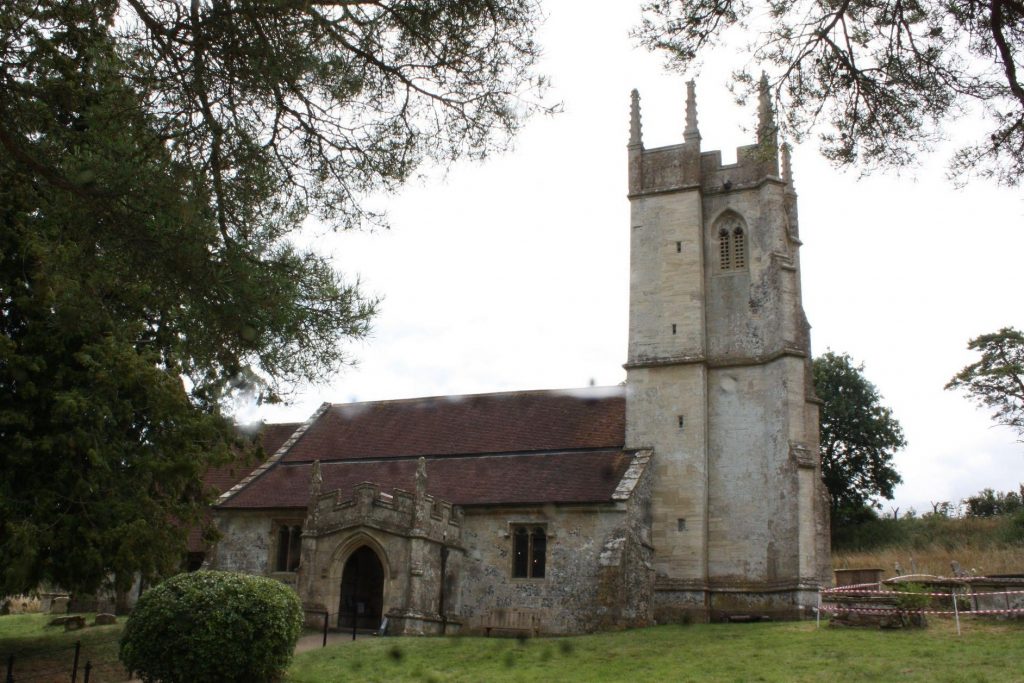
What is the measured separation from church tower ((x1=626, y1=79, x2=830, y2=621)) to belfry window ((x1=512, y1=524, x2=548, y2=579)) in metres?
3.30

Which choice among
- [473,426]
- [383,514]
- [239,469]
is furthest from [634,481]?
[239,469]

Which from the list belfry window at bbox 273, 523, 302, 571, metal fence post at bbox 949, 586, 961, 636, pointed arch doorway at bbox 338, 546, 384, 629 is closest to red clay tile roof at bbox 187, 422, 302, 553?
belfry window at bbox 273, 523, 302, 571

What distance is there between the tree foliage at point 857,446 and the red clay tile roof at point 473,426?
67.2 feet

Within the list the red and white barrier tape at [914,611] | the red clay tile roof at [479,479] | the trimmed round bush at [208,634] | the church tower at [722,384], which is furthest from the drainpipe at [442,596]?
the red and white barrier tape at [914,611]

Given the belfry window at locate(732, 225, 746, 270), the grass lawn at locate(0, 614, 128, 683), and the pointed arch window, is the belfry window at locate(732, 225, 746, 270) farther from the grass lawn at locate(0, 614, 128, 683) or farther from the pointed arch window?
the grass lawn at locate(0, 614, 128, 683)

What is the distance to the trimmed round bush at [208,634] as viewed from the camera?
14758mm

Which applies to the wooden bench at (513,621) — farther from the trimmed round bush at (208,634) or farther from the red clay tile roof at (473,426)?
the trimmed round bush at (208,634)

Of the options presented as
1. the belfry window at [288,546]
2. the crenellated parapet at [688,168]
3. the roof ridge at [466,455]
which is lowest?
the belfry window at [288,546]

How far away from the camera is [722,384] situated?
27.8 meters

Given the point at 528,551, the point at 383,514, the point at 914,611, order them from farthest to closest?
the point at 528,551, the point at 383,514, the point at 914,611

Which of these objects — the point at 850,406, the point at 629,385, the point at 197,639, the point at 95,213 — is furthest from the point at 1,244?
the point at 850,406

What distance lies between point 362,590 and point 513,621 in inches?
173

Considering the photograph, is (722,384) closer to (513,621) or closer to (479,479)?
(479,479)

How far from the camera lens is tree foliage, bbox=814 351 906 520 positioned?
46.4 meters
